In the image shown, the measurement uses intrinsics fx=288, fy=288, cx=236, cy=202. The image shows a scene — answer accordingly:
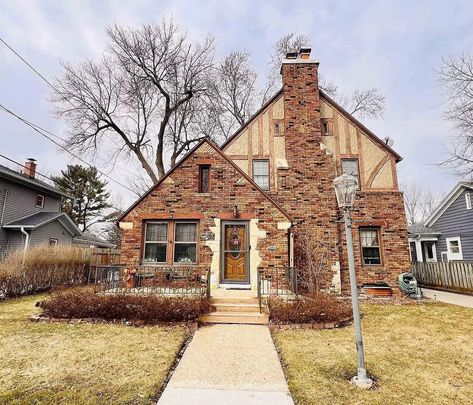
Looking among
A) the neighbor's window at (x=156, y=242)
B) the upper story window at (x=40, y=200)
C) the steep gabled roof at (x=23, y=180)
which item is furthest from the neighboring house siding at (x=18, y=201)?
the neighbor's window at (x=156, y=242)

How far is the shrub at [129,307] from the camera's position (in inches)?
274

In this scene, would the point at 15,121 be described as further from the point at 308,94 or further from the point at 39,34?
the point at 308,94

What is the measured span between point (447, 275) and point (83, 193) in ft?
117

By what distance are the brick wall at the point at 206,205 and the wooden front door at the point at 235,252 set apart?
1.23ft

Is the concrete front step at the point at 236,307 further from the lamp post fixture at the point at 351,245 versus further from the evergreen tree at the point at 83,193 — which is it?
the evergreen tree at the point at 83,193

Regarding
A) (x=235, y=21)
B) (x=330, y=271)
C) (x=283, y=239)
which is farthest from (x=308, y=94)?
(x=330, y=271)

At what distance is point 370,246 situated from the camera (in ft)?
39.6

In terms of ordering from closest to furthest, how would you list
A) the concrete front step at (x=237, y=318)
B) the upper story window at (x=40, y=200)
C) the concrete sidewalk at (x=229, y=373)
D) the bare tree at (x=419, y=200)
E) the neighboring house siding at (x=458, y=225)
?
the concrete sidewalk at (x=229, y=373) → the concrete front step at (x=237, y=318) → the neighboring house siding at (x=458, y=225) → the upper story window at (x=40, y=200) → the bare tree at (x=419, y=200)

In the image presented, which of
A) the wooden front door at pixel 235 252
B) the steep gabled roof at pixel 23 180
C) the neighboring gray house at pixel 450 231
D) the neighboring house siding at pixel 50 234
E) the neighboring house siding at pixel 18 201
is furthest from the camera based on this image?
the neighboring house siding at pixel 50 234

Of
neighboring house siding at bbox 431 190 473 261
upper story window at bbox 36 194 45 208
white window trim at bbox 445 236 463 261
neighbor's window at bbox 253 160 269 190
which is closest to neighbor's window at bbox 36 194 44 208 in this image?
upper story window at bbox 36 194 45 208

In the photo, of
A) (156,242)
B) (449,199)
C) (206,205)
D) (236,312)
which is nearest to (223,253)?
(206,205)

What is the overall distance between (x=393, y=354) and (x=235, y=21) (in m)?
11.1

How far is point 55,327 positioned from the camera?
673 centimetres

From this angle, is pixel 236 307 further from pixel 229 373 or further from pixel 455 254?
pixel 455 254
